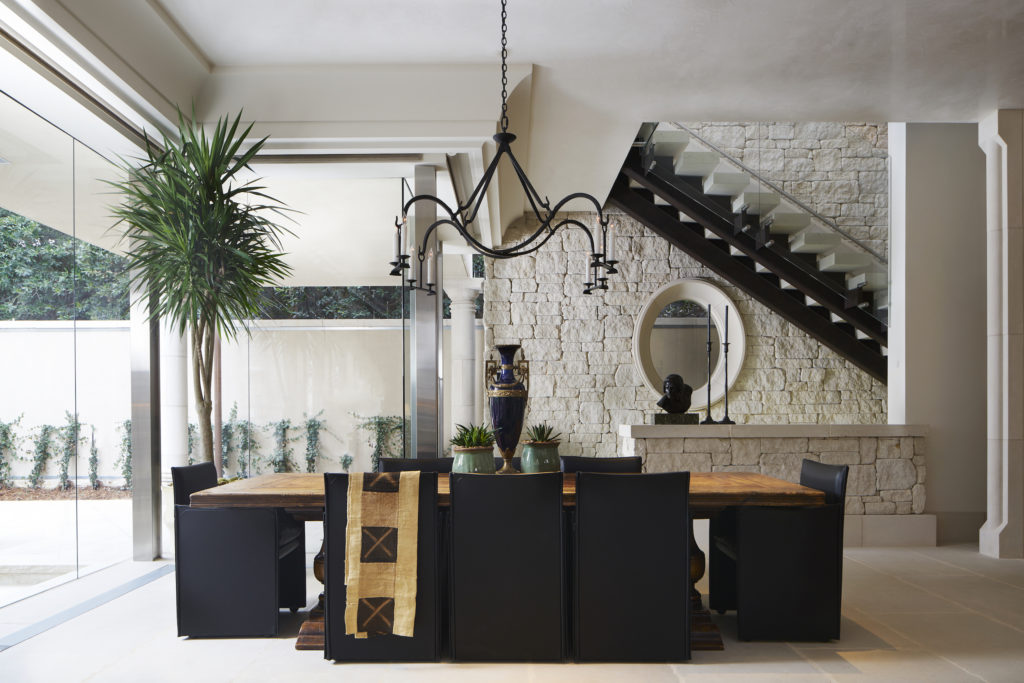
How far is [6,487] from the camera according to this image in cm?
334

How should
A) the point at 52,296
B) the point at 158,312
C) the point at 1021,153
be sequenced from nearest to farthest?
the point at 52,296
the point at 158,312
the point at 1021,153

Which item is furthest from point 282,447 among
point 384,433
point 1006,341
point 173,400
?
point 1006,341

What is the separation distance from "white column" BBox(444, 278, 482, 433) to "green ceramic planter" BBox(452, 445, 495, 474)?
18.3ft

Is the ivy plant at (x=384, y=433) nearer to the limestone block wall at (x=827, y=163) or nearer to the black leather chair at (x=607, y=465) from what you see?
the black leather chair at (x=607, y=465)

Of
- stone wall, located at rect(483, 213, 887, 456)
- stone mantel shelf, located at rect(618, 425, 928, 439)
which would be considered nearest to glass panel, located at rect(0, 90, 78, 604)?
stone mantel shelf, located at rect(618, 425, 928, 439)

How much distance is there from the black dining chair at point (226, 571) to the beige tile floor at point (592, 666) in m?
0.07

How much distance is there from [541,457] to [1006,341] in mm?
3416

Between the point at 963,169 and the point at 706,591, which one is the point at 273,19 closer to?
the point at 706,591

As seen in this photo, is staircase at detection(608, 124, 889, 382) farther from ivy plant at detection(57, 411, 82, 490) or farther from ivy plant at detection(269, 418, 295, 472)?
ivy plant at detection(57, 411, 82, 490)

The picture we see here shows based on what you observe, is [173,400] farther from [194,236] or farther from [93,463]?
[194,236]

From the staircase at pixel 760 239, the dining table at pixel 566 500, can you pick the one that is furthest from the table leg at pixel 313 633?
the staircase at pixel 760 239

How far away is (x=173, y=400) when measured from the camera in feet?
15.9

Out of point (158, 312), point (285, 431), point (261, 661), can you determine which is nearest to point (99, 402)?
point (158, 312)

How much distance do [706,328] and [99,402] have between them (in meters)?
5.25
